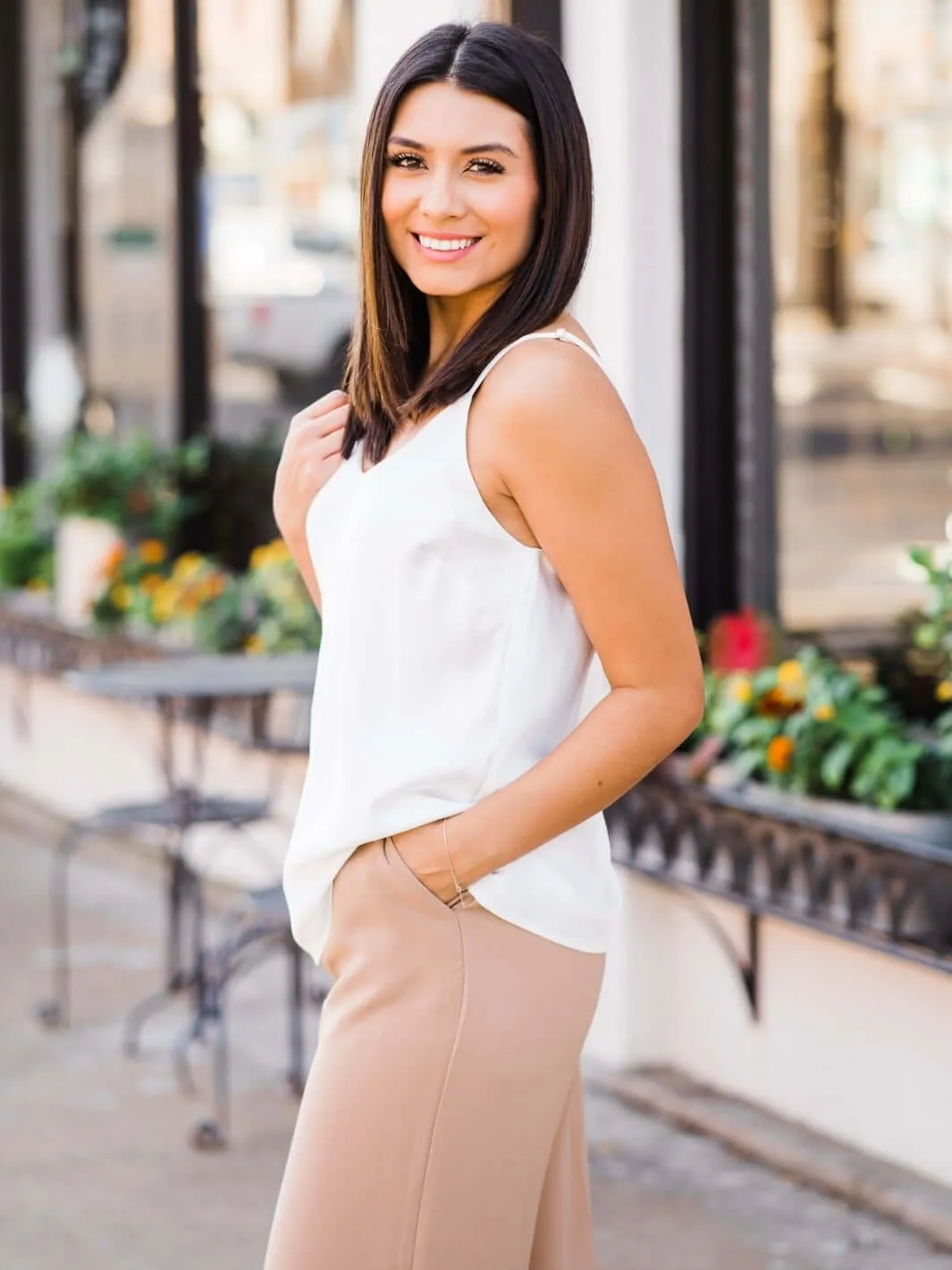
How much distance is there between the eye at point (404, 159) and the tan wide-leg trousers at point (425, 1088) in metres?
0.70

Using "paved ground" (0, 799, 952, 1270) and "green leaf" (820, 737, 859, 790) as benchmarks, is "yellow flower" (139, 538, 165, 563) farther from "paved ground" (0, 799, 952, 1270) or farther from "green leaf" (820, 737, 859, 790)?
"green leaf" (820, 737, 859, 790)

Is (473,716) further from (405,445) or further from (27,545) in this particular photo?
(27,545)

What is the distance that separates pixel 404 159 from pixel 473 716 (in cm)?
58

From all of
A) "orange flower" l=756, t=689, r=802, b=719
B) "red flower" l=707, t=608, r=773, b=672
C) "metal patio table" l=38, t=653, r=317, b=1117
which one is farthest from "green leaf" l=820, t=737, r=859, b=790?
"metal patio table" l=38, t=653, r=317, b=1117

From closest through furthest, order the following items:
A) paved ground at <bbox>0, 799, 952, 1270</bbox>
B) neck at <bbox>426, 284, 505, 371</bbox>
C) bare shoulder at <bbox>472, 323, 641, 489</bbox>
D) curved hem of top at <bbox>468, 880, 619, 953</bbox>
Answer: bare shoulder at <bbox>472, 323, 641, 489</bbox>, curved hem of top at <bbox>468, 880, 619, 953</bbox>, neck at <bbox>426, 284, 505, 371</bbox>, paved ground at <bbox>0, 799, 952, 1270</bbox>

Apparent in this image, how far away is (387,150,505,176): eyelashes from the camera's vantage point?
2107mm

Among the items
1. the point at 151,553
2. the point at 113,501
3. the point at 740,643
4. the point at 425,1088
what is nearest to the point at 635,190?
the point at 740,643

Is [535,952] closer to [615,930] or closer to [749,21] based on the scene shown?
[615,930]

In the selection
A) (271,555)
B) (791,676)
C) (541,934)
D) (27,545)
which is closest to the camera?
(541,934)

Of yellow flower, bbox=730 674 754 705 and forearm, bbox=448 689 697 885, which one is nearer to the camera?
forearm, bbox=448 689 697 885

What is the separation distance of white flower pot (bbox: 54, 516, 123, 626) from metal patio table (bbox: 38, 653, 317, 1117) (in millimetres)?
1462

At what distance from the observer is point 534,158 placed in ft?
6.92

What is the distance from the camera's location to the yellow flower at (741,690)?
4.49m

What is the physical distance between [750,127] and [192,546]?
3536mm
